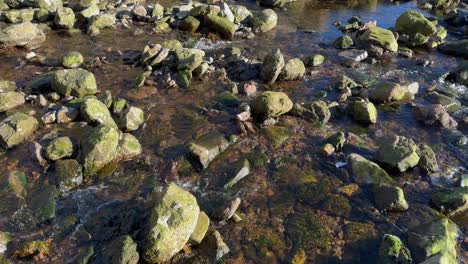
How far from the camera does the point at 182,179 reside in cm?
1309

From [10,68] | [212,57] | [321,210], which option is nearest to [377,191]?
[321,210]

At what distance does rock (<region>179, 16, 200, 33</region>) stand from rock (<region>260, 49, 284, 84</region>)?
A: 19.7ft

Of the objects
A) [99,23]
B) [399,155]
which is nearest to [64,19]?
[99,23]

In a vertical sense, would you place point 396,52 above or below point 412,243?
below

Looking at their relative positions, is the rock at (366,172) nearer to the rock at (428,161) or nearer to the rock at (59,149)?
the rock at (428,161)

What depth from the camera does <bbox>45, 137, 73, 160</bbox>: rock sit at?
1338cm

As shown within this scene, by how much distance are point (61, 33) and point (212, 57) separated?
774 cm

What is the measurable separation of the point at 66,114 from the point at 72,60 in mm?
4498

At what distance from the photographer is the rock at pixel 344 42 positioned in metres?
22.3

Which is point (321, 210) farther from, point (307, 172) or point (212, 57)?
point (212, 57)

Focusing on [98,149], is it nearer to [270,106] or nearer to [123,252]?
[123,252]

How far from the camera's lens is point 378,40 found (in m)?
22.0

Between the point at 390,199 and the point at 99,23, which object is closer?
the point at 390,199

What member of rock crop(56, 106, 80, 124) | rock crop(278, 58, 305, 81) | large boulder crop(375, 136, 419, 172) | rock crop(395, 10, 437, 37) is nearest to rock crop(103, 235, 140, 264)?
rock crop(56, 106, 80, 124)
